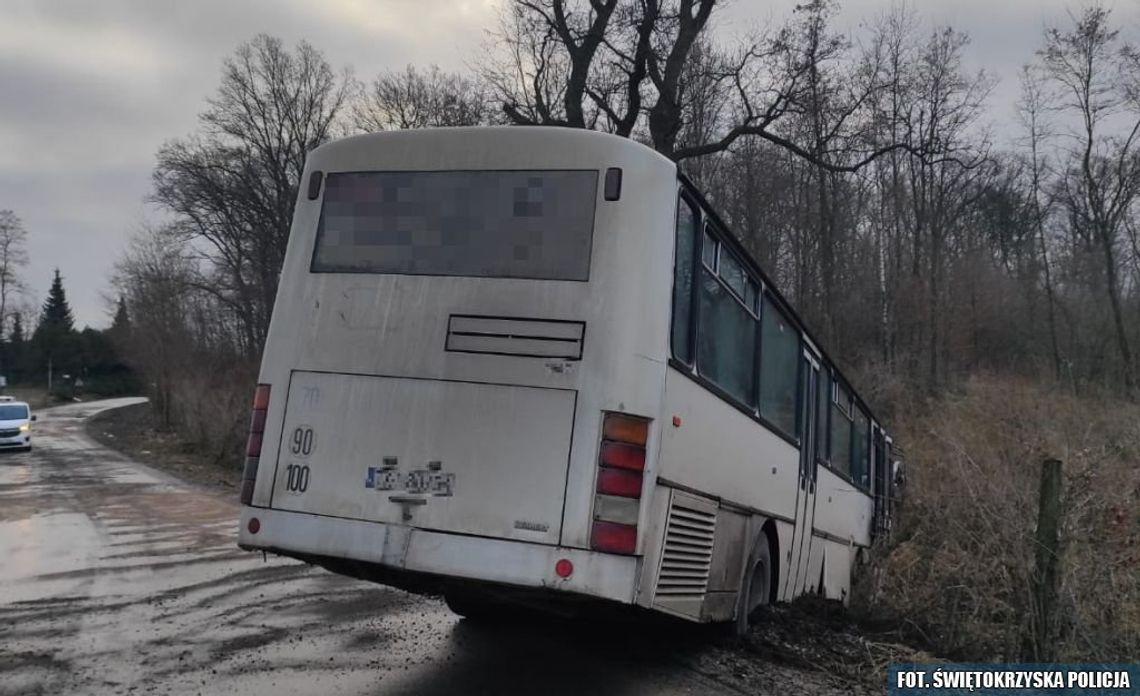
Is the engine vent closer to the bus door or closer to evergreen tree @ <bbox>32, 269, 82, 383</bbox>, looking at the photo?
the bus door

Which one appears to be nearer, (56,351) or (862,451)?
(862,451)

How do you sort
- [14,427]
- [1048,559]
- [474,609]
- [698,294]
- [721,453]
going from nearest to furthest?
[698,294] → [721,453] → [1048,559] → [474,609] → [14,427]

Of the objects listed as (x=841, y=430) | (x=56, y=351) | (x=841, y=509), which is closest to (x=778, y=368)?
(x=841, y=430)

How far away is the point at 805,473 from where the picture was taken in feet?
32.8

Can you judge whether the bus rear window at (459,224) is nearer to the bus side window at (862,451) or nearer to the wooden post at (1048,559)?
the wooden post at (1048,559)

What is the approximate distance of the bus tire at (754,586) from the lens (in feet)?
25.1

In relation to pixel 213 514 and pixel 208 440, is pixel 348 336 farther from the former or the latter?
pixel 208 440

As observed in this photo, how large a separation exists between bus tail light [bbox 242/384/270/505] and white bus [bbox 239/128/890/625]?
0.01m

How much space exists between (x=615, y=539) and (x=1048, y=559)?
3.84 m

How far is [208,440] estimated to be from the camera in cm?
3112

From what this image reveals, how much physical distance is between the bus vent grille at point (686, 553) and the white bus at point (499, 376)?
2 centimetres

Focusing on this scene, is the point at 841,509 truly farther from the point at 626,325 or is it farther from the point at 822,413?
the point at 626,325

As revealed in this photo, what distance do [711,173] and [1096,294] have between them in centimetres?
1374

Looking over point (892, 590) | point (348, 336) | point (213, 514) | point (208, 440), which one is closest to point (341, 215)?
point (348, 336)
